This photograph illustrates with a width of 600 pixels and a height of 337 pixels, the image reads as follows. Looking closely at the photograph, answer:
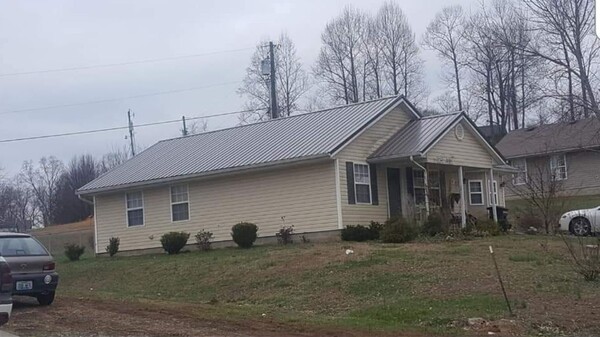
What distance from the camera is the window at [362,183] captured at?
2789cm

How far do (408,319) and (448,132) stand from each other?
15356mm

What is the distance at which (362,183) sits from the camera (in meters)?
28.1

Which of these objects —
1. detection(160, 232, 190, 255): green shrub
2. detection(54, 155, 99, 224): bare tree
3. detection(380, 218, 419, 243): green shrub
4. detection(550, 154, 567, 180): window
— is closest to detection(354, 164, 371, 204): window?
detection(380, 218, 419, 243): green shrub

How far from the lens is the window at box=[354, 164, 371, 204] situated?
27891 mm

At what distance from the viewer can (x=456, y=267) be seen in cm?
1917

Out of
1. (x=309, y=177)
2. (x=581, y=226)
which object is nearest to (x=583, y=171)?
(x=581, y=226)

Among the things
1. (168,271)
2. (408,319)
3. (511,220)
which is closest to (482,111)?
(511,220)

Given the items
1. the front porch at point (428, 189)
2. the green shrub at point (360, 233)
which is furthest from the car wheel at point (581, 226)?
the green shrub at point (360, 233)

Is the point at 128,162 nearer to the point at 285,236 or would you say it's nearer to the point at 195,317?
the point at 285,236

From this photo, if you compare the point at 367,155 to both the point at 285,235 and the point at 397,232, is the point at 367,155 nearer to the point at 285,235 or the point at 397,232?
the point at 285,235

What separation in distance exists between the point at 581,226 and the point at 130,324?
66.8ft

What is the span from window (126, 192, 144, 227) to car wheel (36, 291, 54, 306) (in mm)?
15165

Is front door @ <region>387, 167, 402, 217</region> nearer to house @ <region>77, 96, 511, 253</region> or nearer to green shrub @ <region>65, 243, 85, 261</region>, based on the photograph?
house @ <region>77, 96, 511, 253</region>

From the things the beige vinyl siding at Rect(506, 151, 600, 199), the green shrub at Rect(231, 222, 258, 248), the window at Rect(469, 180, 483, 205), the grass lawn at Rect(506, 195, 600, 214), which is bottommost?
the green shrub at Rect(231, 222, 258, 248)
